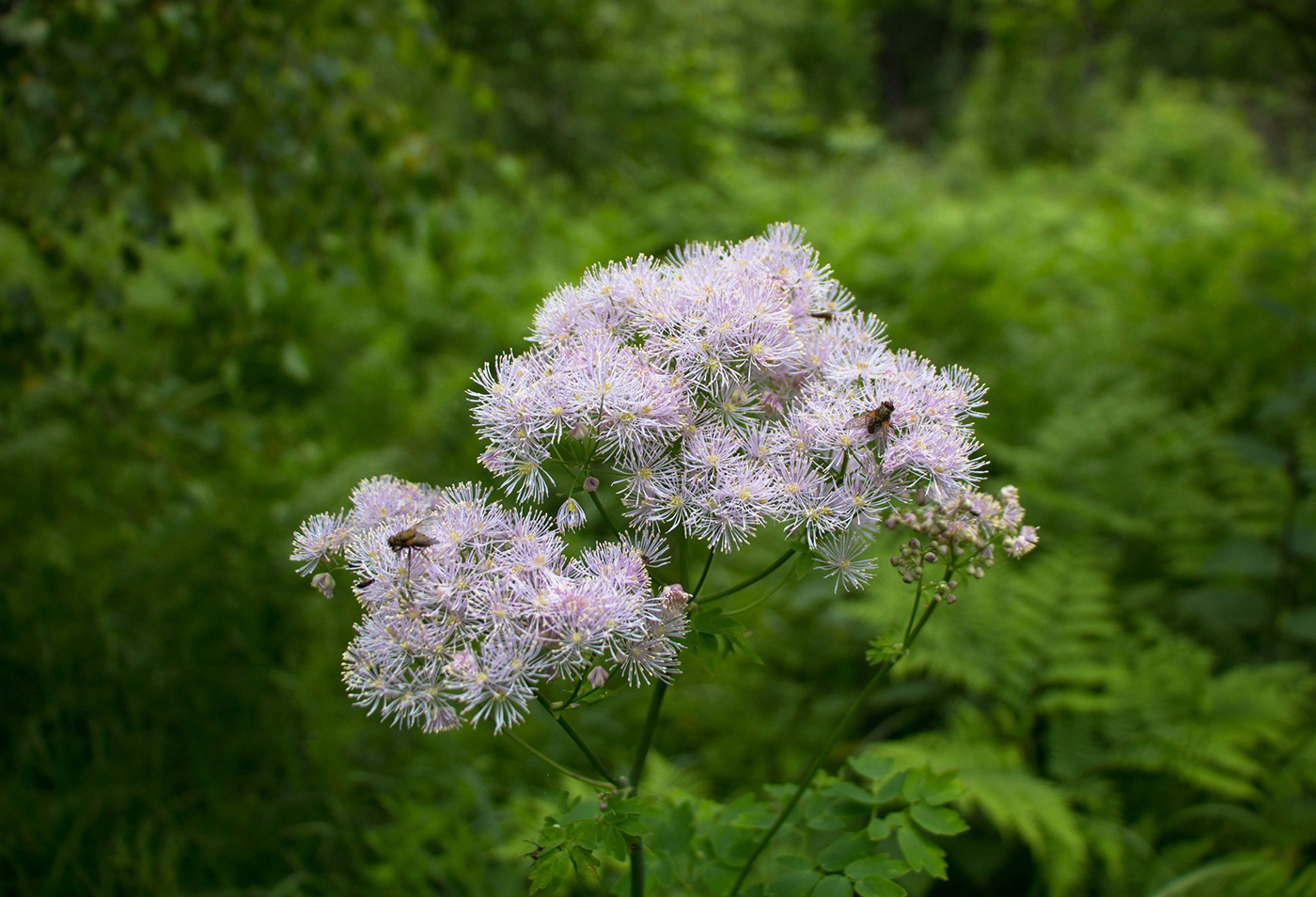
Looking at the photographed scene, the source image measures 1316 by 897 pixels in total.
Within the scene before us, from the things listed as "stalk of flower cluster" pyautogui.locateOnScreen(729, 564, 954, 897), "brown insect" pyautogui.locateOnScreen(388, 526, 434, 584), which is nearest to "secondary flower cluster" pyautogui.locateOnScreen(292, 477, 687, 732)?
"brown insect" pyautogui.locateOnScreen(388, 526, 434, 584)

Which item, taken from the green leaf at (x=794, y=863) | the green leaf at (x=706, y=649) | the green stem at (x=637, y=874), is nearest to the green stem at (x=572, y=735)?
the green stem at (x=637, y=874)

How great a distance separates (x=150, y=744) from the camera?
9.14 feet

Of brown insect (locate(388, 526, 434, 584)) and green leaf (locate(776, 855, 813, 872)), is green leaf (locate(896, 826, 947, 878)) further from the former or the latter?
brown insect (locate(388, 526, 434, 584))

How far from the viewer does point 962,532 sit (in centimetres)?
125

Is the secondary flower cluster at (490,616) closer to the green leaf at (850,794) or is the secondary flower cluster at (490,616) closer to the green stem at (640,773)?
the green stem at (640,773)

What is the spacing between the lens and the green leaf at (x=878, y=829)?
1375 mm

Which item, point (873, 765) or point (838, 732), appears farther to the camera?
point (873, 765)

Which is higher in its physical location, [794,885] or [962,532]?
[962,532]

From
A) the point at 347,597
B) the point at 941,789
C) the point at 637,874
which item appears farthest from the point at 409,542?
the point at 347,597

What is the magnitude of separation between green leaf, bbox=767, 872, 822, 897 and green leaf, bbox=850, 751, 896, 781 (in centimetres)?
21

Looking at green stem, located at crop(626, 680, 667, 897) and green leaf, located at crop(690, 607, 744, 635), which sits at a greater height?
green leaf, located at crop(690, 607, 744, 635)

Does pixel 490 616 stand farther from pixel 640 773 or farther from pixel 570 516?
pixel 640 773

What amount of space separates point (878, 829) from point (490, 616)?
0.80 metres

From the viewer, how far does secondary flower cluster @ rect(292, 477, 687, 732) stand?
3.54ft
